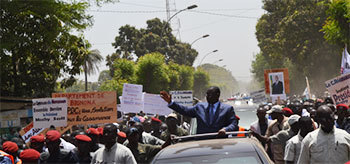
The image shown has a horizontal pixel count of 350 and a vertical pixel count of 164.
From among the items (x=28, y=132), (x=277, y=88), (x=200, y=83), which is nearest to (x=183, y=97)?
(x=277, y=88)

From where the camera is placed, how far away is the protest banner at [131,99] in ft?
53.9

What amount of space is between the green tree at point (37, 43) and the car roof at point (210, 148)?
15.1 metres

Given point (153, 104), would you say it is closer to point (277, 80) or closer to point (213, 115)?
point (277, 80)

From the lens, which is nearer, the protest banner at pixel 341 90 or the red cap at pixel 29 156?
the red cap at pixel 29 156

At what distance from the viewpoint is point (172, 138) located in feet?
19.4

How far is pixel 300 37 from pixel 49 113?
40.2 m

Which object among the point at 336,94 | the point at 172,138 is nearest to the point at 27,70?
the point at 336,94

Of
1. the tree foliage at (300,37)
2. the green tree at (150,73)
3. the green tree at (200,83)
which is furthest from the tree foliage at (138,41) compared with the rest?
the green tree at (150,73)

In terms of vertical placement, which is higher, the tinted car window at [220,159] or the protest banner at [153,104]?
the protest banner at [153,104]

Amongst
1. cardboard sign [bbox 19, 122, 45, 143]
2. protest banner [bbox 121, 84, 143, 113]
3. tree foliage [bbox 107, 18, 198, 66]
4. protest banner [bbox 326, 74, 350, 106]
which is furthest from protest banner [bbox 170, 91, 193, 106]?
tree foliage [bbox 107, 18, 198, 66]

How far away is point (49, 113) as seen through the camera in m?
12.0

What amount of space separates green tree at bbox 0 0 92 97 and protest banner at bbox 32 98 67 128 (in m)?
7.83

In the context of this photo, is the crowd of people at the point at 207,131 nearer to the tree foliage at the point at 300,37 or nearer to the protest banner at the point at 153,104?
the protest banner at the point at 153,104

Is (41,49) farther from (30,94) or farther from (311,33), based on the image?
(311,33)
